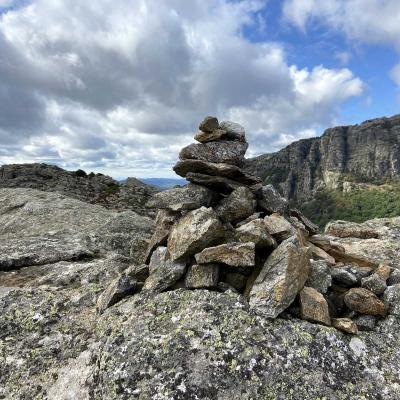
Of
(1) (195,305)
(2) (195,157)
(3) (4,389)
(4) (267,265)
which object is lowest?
(3) (4,389)

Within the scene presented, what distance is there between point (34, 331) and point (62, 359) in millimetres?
1468

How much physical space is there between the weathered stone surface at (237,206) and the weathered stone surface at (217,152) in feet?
7.21

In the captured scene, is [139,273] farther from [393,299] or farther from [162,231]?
[393,299]

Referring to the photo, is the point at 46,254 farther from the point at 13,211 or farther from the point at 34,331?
the point at 13,211

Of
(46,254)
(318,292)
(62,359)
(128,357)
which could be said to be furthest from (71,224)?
(318,292)

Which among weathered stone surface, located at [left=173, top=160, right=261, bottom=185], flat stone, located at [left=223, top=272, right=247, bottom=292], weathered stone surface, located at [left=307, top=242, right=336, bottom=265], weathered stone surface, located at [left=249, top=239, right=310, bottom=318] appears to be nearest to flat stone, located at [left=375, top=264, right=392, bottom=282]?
weathered stone surface, located at [left=307, top=242, right=336, bottom=265]

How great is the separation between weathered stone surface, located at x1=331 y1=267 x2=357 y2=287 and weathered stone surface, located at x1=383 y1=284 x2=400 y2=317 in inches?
34.2

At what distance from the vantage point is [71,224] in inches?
799

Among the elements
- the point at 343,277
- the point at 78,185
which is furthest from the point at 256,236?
the point at 78,185

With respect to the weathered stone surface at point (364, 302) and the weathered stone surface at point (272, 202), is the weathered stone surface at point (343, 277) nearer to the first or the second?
the weathered stone surface at point (364, 302)

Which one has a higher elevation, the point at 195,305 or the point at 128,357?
the point at 195,305

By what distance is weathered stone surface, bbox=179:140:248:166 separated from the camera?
1403cm

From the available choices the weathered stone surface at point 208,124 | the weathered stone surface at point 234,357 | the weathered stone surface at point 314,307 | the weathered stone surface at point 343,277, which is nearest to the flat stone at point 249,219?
the weathered stone surface at point 343,277

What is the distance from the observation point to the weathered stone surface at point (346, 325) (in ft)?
27.3
